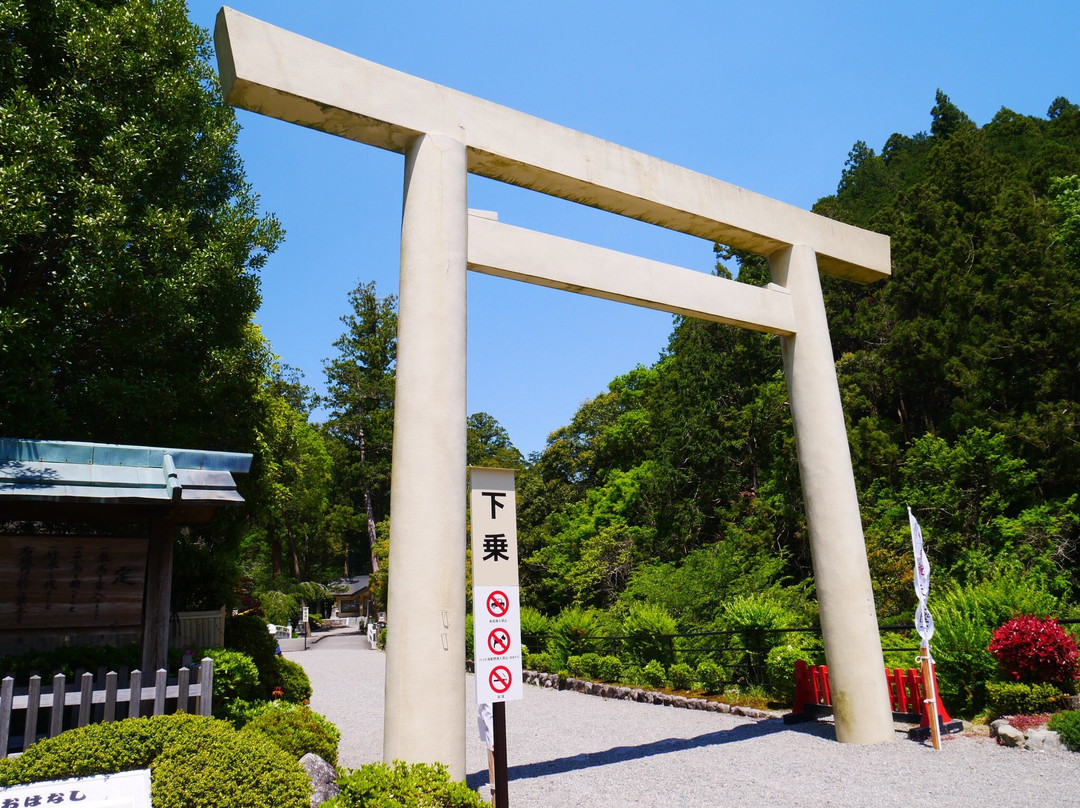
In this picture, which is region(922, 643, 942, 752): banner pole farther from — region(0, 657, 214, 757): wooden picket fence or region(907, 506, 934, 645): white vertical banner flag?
region(0, 657, 214, 757): wooden picket fence

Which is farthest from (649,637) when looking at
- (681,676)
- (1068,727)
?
(1068,727)

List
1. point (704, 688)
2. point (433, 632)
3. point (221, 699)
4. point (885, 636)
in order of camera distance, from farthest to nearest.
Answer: point (885, 636) → point (704, 688) → point (221, 699) → point (433, 632)

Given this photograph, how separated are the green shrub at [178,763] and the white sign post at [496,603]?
1409mm

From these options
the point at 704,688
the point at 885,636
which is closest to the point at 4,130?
the point at 704,688

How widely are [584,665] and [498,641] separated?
36.9 ft

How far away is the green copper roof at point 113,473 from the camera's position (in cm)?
560

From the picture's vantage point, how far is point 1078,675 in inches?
293

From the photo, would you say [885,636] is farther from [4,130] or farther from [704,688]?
[4,130]

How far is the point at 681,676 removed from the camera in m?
12.2

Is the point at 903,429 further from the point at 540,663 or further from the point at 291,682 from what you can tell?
the point at 291,682

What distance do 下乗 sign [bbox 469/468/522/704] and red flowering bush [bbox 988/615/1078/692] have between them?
606cm

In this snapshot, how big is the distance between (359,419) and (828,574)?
1505 inches

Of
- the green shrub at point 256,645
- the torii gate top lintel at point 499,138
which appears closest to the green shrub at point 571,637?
the green shrub at point 256,645

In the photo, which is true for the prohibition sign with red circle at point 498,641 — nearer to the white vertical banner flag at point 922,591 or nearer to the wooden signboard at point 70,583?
the wooden signboard at point 70,583
